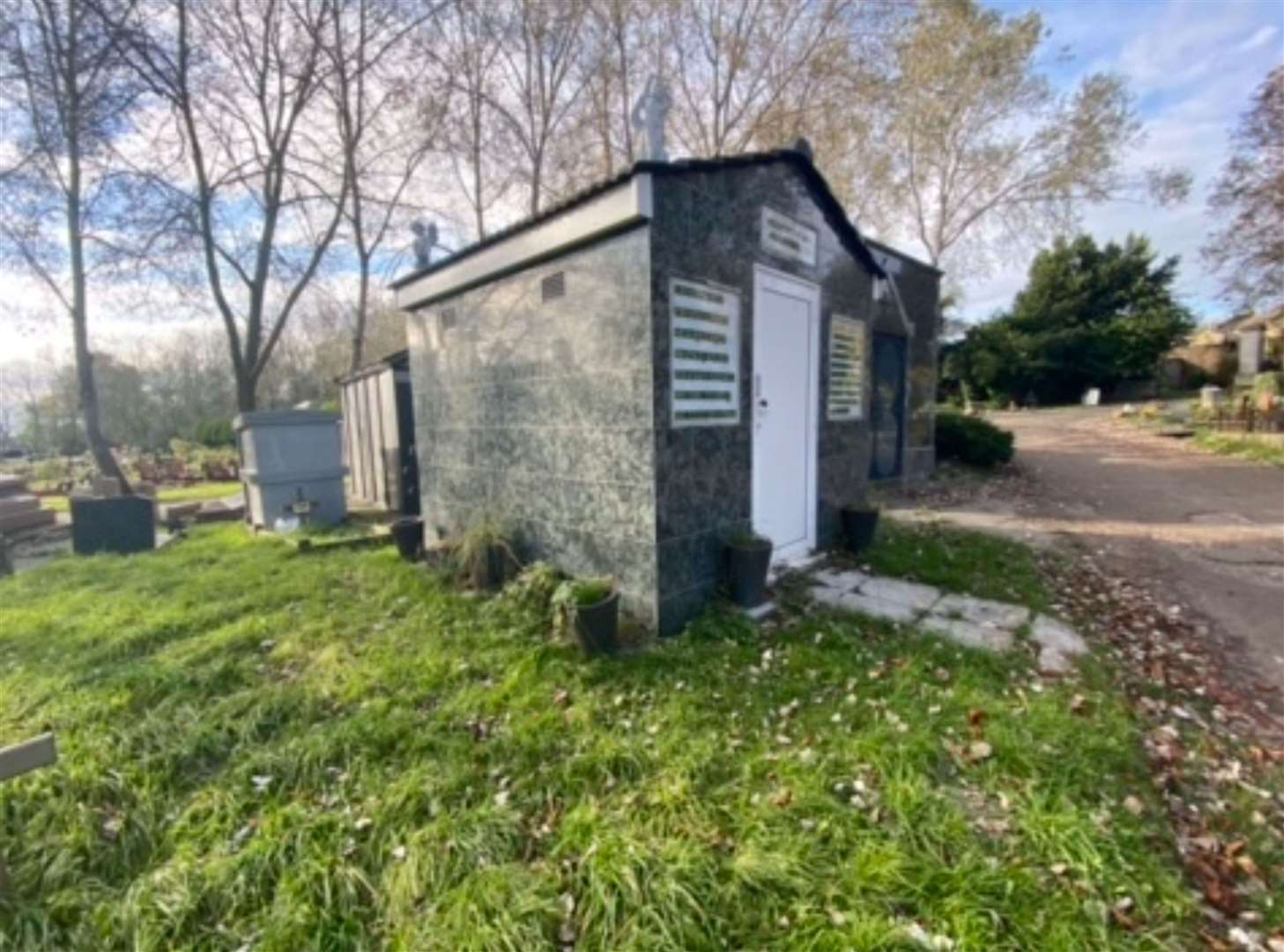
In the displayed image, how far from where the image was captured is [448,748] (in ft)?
8.48

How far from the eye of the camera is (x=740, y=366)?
4.04 meters

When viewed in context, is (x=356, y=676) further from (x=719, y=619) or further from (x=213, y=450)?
(x=213, y=450)

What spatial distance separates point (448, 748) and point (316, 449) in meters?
6.54

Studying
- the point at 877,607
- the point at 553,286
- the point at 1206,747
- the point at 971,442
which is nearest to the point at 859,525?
the point at 877,607

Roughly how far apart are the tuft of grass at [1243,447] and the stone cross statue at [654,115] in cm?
1313

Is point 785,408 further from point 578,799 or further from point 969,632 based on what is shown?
point 578,799

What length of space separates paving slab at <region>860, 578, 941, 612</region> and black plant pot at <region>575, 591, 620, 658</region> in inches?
82.9

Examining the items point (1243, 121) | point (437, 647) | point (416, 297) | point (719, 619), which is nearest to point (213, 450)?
point (416, 297)

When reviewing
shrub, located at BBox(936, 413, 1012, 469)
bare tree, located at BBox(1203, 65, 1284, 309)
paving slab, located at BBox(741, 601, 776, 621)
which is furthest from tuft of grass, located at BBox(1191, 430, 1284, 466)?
paving slab, located at BBox(741, 601, 776, 621)

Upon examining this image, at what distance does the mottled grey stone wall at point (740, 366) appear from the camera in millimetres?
3449

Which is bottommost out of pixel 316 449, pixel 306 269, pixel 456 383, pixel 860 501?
pixel 860 501

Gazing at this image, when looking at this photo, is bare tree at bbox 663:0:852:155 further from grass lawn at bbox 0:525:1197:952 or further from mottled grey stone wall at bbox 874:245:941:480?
grass lawn at bbox 0:525:1197:952

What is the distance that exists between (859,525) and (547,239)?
366 cm

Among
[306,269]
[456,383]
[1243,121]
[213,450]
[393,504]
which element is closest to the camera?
[456,383]
